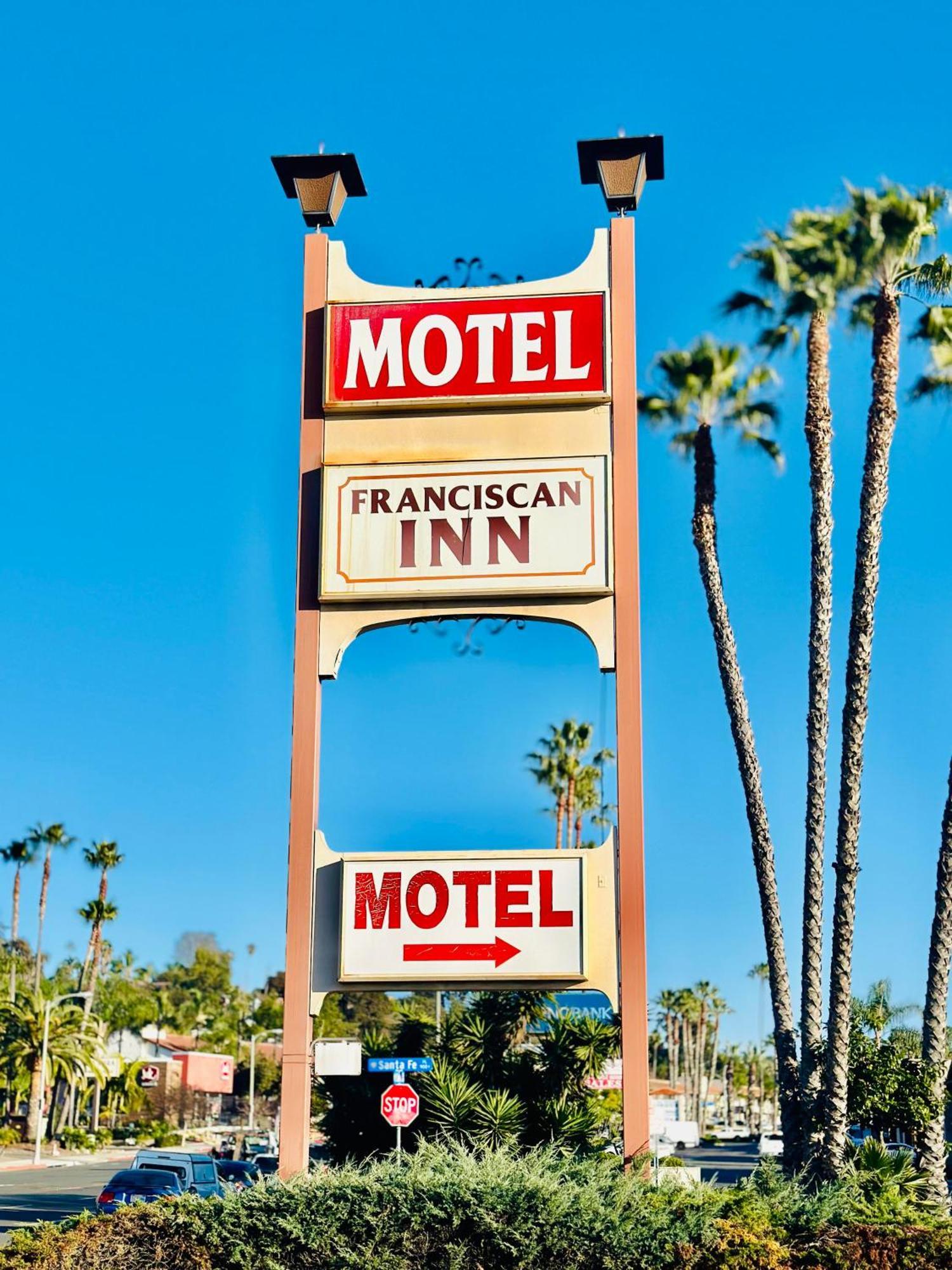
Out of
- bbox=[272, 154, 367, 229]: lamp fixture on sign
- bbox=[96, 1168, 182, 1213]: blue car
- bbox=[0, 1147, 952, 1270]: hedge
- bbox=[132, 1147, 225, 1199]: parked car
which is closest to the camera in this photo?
bbox=[0, 1147, 952, 1270]: hedge

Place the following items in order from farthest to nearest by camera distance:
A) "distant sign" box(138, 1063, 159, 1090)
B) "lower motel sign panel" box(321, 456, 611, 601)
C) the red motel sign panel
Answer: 1. "distant sign" box(138, 1063, 159, 1090)
2. the red motel sign panel
3. "lower motel sign panel" box(321, 456, 611, 601)

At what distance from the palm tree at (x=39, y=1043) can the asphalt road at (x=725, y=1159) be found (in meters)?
25.4

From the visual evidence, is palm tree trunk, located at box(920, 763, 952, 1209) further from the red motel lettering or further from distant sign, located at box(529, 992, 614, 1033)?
the red motel lettering

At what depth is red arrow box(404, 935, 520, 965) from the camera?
14.2m

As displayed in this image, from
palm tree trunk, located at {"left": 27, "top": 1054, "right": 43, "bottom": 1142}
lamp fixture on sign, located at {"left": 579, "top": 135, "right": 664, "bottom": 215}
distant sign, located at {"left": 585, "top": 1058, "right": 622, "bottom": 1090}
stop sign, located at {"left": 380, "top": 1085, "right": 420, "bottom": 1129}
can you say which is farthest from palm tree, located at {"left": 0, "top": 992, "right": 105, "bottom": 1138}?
lamp fixture on sign, located at {"left": 579, "top": 135, "right": 664, "bottom": 215}

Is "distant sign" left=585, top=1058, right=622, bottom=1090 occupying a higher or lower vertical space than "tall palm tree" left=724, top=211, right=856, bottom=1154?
lower

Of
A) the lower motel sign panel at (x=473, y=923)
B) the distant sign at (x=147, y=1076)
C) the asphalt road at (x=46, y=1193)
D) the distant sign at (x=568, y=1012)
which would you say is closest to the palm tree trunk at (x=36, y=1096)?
the asphalt road at (x=46, y=1193)

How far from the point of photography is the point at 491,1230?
39.2 ft

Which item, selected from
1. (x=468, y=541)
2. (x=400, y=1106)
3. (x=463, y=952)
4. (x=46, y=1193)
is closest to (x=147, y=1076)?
(x=46, y=1193)

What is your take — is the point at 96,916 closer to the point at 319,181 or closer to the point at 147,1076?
the point at 147,1076

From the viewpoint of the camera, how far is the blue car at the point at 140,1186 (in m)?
22.9

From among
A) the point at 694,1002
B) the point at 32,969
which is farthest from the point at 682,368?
the point at 694,1002

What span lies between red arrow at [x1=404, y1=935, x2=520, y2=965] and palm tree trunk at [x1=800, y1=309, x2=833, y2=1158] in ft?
48.9

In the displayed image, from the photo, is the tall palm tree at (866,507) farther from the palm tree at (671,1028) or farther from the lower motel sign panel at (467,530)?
the palm tree at (671,1028)
